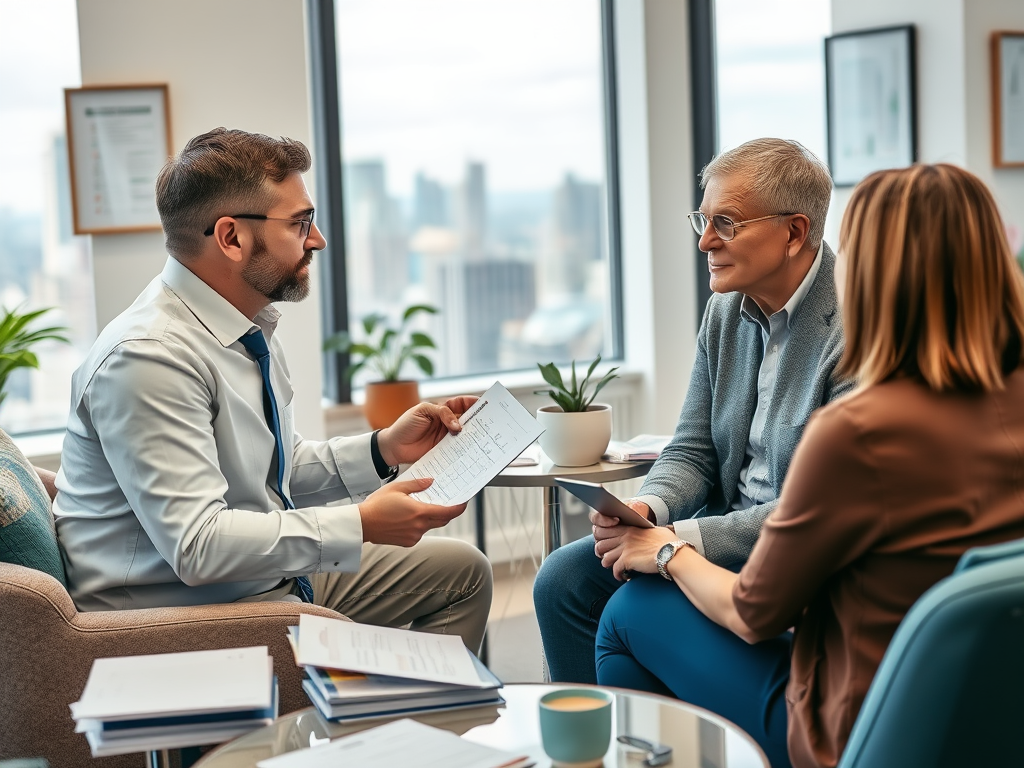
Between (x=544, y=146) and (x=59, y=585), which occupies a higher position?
(x=544, y=146)

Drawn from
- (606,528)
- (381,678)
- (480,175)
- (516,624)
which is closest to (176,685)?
(381,678)

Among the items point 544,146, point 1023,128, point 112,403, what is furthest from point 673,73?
point 112,403

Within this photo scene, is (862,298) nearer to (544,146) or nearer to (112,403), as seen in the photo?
(112,403)

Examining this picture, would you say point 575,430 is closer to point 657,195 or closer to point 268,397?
point 268,397

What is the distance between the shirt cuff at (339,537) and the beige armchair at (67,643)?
135 millimetres

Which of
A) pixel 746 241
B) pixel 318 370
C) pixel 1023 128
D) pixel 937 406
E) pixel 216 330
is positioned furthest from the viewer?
pixel 1023 128

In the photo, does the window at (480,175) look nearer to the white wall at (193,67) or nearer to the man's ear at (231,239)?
the white wall at (193,67)

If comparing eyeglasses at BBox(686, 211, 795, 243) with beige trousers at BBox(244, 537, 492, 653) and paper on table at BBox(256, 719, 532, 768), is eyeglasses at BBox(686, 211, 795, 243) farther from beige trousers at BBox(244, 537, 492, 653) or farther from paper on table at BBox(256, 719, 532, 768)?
paper on table at BBox(256, 719, 532, 768)

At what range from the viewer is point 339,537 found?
1800mm

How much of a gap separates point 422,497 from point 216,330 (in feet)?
1.53

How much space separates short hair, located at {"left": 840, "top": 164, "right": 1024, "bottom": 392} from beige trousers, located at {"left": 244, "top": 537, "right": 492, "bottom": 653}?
46.3 inches

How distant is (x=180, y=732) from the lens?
1258 mm

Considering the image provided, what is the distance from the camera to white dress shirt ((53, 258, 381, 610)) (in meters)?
1.73

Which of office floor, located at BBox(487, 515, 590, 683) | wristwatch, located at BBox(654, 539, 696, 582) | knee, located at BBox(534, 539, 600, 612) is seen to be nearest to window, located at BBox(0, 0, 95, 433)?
office floor, located at BBox(487, 515, 590, 683)
